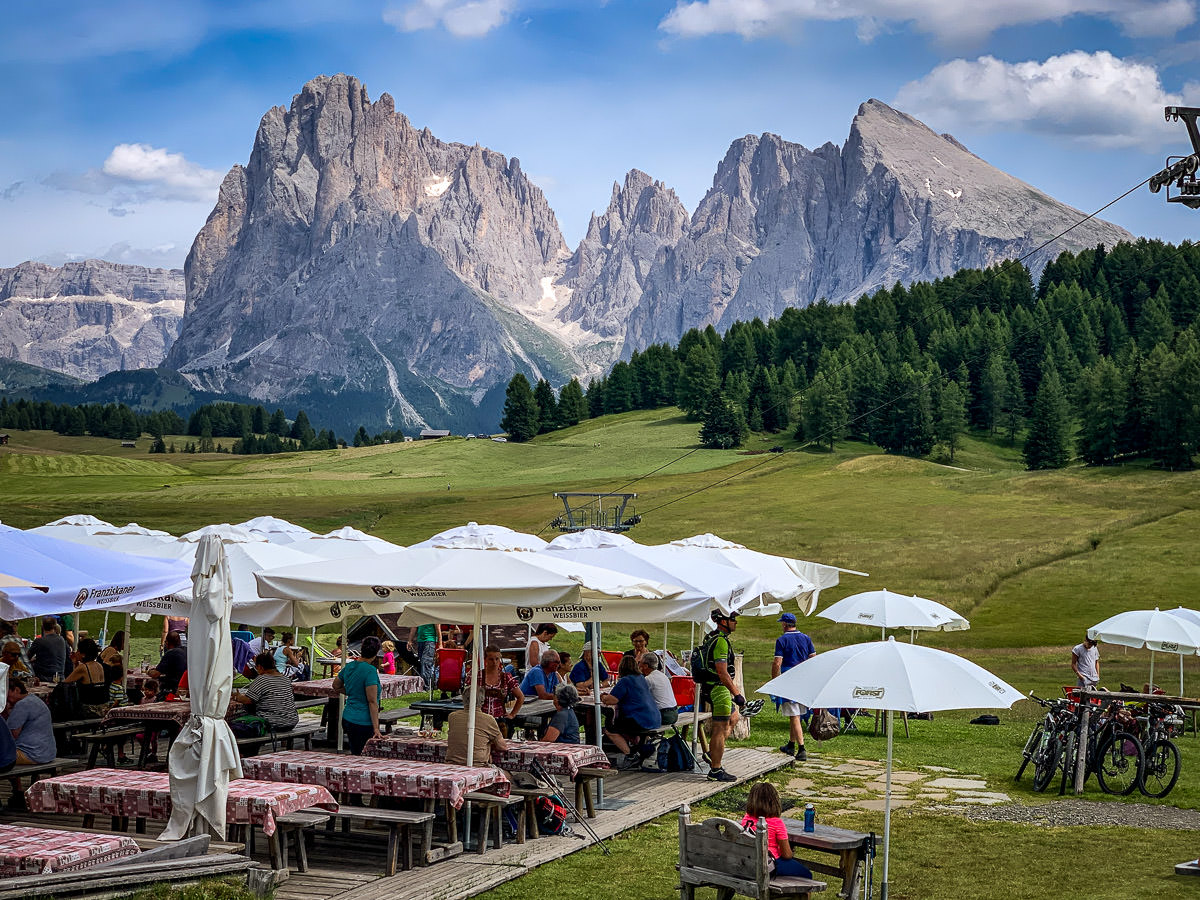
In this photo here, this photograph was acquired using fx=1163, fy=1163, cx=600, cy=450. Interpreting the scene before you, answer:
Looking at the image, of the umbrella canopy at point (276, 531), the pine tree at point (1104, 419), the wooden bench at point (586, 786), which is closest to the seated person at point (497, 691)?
the wooden bench at point (586, 786)

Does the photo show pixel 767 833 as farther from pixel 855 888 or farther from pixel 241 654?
pixel 241 654

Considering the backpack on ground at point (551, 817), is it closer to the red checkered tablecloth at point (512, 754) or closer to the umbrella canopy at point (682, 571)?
the red checkered tablecloth at point (512, 754)

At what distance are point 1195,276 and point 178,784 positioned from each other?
16213cm

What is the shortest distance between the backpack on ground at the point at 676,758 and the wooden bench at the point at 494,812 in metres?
4.66

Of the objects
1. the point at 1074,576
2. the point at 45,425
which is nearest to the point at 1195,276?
the point at 1074,576

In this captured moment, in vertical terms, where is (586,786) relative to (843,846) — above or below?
below

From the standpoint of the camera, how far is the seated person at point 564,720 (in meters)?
14.9

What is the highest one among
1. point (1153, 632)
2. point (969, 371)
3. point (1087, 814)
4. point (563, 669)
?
point (969, 371)

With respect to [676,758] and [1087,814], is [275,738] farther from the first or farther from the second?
[1087,814]

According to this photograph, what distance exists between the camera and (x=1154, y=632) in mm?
20219

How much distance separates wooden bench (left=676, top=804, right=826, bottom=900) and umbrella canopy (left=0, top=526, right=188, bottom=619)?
26.5 feet

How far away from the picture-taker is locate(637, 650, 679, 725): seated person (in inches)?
668

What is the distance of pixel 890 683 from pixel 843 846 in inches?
55.1

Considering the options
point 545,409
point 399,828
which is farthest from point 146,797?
point 545,409
